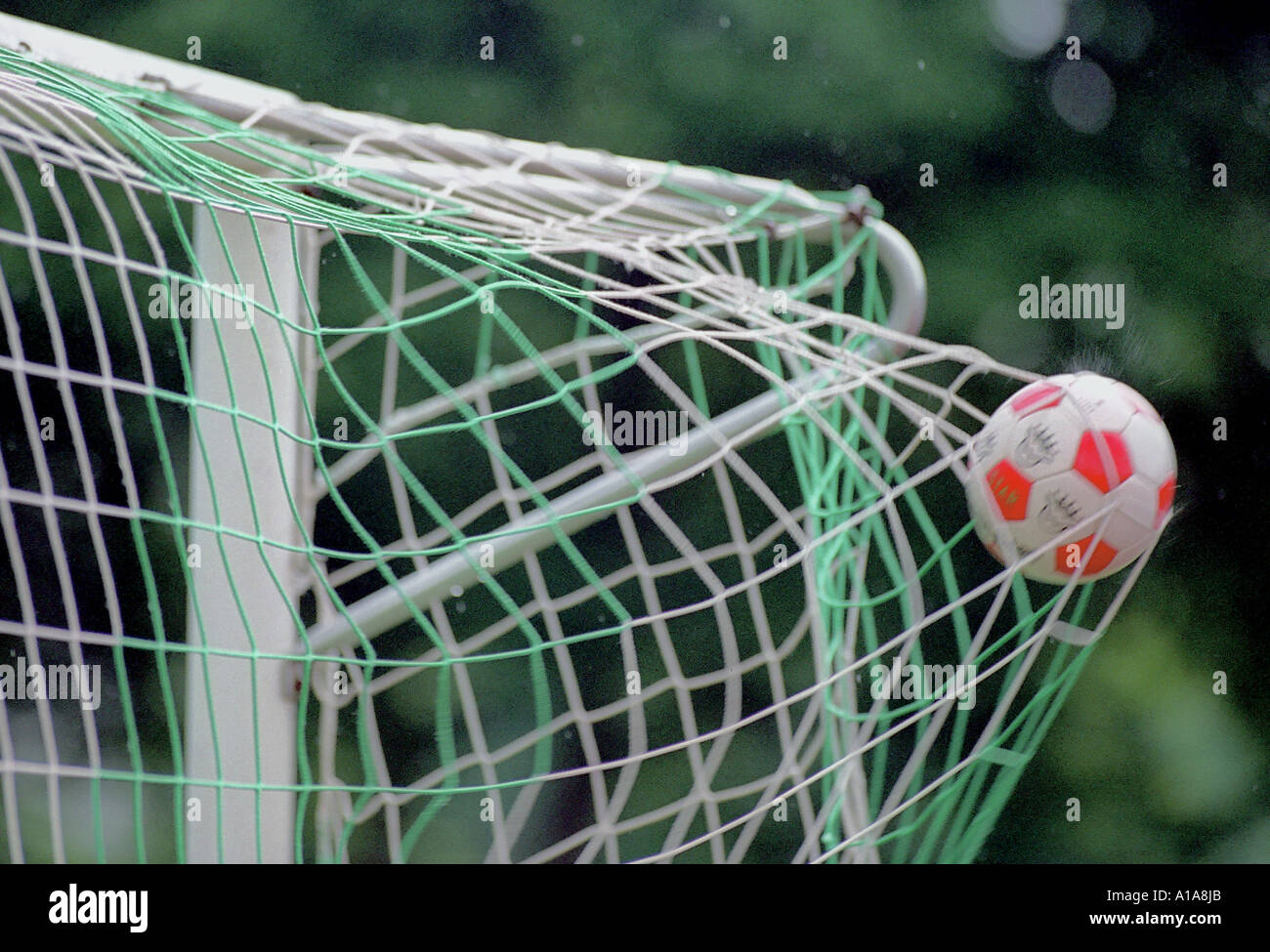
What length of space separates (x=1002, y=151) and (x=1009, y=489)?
2.48 m

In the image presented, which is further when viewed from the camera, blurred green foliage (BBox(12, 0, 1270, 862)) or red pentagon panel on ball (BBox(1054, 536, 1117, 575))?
blurred green foliage (BBox(12, 0, 1270, 862))

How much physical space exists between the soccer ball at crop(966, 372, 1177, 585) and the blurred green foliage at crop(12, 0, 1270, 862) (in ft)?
6.87

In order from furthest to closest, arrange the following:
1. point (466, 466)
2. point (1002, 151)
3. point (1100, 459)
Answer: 1. point (1002, 151)
2. point (466, 466)
3. point (1100, 459)

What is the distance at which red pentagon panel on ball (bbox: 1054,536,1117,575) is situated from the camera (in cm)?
155

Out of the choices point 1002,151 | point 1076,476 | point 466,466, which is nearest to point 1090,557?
point 1076,476

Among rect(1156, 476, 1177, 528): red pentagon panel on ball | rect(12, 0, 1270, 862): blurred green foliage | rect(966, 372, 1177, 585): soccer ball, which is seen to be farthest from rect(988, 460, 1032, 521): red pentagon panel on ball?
rect(12, 0, 1270, 862): blurred green foliage

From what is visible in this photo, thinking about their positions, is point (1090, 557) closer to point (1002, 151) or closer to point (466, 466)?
point (466, 466)

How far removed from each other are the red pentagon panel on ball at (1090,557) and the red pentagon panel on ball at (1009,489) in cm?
6

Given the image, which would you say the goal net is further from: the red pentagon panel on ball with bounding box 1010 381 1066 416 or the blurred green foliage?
the blurred green foliage

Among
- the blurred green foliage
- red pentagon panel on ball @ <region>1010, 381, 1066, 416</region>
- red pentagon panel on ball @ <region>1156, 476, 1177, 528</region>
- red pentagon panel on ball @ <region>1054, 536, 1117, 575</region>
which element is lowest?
red pentagon panel on ball @ <region>1054, 536, 1117, 575</region>

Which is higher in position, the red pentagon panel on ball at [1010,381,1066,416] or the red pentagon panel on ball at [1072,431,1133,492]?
the red pentagon panel on ball at [1010,381,1066,416]

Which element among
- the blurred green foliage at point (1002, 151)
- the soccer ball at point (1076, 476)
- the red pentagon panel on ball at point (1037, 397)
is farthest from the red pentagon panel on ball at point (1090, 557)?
the blurred green foliage at point (1002, 151)

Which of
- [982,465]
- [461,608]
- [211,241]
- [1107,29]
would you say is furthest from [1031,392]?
[1107,29]

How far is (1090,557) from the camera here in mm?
1559
